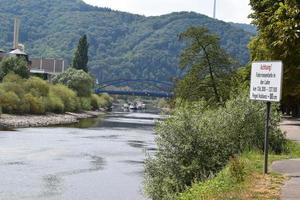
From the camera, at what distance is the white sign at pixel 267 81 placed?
579 inches

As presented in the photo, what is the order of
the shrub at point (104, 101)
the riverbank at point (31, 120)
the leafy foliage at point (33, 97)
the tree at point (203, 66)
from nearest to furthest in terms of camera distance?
the tree at point (203, 66) → the riverbank at point (31, 120) → the leafy foliage at point (33, 97) → the shrub at point (104, 101)

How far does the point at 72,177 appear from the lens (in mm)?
34000

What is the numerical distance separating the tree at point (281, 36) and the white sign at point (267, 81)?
52 centimetres

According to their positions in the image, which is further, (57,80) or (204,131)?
(57,80)

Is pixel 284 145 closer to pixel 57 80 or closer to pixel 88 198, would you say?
pixel 88 198

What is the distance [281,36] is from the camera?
971 centimetres

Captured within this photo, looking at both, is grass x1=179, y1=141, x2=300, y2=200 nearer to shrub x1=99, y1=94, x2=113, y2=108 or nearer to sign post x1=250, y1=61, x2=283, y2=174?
sign post x1=250, y1=61, x2=283, y2=174

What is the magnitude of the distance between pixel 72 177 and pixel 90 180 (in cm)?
147

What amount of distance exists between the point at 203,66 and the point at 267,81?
2939 cm

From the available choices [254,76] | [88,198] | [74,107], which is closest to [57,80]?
[74,107]

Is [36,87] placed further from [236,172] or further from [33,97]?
[236,172]

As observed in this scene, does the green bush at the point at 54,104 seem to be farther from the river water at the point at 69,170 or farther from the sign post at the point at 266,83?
the sign post at the point at 266,83

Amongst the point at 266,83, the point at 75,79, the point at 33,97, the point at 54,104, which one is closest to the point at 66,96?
the point at 54,104

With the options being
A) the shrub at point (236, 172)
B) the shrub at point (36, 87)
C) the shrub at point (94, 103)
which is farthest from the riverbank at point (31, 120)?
the shrub at point (236, 172)
